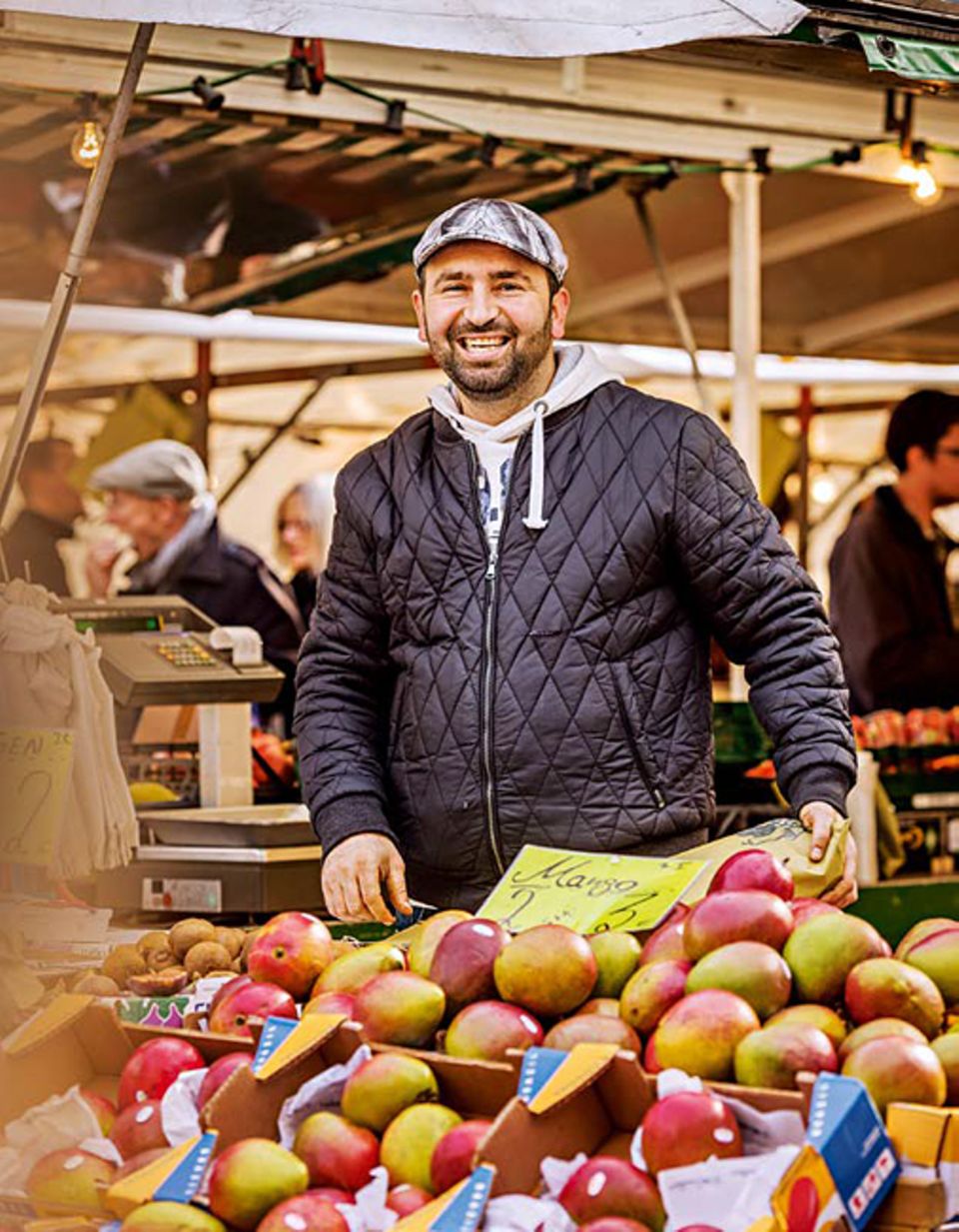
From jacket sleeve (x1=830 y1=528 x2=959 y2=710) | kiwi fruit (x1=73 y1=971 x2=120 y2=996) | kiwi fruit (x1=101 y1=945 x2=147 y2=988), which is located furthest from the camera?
jacket sleeve (x1=830 y1=528 x2=959 y2=710)

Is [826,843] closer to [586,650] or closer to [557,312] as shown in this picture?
[586,650]

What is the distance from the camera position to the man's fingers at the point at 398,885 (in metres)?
3.03

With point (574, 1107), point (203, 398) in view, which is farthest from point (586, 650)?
point (203, 398)

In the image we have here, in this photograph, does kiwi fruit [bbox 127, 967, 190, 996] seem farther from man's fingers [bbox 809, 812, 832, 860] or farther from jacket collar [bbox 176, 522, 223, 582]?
jacket collar [bbox 176, 522, 223, 582]

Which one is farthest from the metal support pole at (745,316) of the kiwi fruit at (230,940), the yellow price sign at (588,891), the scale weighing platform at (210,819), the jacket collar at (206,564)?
the yellow price sign at (588,891)

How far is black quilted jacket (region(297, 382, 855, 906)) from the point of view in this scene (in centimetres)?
305

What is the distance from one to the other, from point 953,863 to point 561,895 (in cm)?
332

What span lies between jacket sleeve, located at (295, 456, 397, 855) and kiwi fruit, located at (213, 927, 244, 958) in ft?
0.68

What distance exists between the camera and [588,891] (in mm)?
2547

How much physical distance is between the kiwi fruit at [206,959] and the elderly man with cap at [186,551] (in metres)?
3.50

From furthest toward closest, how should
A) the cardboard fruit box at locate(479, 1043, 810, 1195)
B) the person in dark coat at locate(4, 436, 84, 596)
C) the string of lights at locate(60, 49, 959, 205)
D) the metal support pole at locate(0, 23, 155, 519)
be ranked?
the person in dark coat at locate(4, 436, 84, 596) → the string of lights at locate(60, 49, 959, 205) → the metal support pole at locate(0, 23, 155, 519) → the cardboard fruit box at locate(479, 1043, 810, 1195)

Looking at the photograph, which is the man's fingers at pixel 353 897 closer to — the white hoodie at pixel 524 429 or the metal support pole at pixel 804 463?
the white hoodie at pixel 524 429

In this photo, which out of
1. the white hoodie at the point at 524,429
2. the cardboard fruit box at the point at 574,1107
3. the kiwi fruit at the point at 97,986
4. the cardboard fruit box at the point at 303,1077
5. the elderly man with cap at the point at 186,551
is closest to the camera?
the cardboard fruit box at the point at 574,1107

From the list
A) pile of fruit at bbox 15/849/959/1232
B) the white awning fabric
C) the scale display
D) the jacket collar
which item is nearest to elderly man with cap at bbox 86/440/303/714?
the jacket collar
